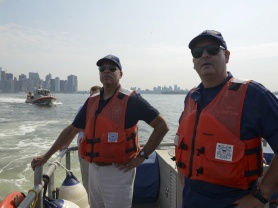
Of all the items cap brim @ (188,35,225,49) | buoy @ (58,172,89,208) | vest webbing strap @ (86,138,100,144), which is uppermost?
cap brim @ (188,35,225,49)

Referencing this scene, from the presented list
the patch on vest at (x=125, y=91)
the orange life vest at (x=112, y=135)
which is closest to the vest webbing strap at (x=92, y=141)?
the orange life vest at (x=112, y=135)

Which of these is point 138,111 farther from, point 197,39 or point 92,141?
point 197,39

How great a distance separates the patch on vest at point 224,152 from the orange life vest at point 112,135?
1.17 m

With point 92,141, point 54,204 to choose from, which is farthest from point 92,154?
point 54,204

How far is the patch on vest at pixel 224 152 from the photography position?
5.86ft

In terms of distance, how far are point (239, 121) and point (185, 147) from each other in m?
0.50

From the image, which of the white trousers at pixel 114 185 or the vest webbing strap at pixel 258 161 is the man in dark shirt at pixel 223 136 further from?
the white trousers at pixel 114 185

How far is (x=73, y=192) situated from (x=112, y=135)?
0.97 m

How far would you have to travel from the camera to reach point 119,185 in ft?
9.11

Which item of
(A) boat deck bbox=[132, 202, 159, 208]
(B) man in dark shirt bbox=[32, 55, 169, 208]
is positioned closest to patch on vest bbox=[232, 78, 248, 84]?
(B) man in dark shirt bbox=[32, 55, 169, 208]

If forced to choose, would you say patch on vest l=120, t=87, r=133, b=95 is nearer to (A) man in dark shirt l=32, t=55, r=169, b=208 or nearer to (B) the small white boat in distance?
(A) man in dark shirt l=32, t=55, r=169, b=208

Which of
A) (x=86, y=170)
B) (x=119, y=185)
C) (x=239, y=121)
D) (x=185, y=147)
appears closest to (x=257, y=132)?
(x=239, y=121)

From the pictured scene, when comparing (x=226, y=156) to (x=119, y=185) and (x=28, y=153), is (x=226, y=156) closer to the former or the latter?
(x=119, y=185)

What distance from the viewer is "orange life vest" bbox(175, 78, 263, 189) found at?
5.81 feet
